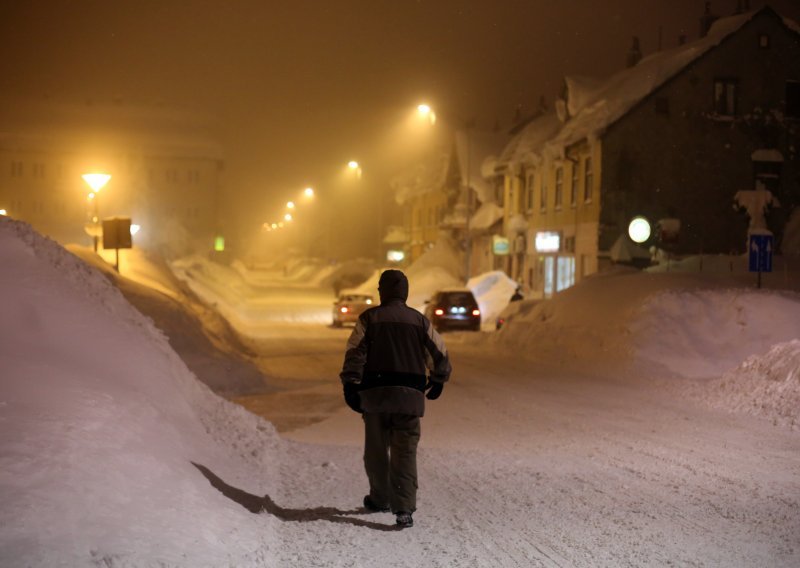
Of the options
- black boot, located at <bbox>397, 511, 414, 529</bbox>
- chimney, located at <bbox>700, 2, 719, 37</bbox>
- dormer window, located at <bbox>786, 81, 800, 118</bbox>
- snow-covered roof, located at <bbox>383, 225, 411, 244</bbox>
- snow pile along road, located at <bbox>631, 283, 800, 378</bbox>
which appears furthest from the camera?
snow-covered roof, located at <bbox>383, 225, 411, 244</bbox>

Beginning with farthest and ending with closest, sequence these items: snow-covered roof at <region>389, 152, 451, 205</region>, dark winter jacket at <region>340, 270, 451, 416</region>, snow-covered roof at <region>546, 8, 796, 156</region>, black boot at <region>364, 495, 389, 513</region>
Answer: snow-covered roof at <region>389, 152, 451, 205</region> → snow-covered roof at <region>546, 8, 796, 156</region> → black boot at <region>364, 495, 389, 513</region> → dark winter jacket at <region>340, 270, 451, 416</region>

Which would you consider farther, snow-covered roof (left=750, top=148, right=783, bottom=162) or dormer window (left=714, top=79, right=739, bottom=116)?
snow-covered roof (left=750, top=148, right=783, bottom=162)

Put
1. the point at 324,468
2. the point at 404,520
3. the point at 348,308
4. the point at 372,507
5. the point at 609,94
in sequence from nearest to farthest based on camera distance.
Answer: the point at 404,520, the point at 372,507, the point at 324,468, the point at 348,308, the point at 609,94

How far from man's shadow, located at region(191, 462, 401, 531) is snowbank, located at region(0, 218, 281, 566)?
25 cm

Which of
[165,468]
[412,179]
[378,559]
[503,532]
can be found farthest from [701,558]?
[412,179]

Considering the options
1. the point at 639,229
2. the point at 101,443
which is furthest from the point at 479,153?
the point at 101,443

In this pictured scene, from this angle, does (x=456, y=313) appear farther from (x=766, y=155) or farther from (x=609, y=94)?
(x=766, y=155)

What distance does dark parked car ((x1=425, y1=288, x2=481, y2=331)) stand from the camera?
113ft

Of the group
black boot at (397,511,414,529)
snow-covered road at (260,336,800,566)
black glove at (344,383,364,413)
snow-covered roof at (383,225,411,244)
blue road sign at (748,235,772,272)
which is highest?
snow-covered roof at (383,225,411,244)

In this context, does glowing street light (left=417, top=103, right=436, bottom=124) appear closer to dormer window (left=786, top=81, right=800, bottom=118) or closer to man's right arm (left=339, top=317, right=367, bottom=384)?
dormer window (left=786, top=81, right=800, bottom=118)

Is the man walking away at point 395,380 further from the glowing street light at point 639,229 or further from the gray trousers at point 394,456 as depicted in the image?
the glowing street light at point 639,229

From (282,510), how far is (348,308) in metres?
30.4

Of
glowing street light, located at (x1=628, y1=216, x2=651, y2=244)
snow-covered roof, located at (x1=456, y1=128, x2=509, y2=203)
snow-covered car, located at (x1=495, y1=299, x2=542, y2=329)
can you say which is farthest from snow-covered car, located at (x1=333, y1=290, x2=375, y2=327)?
snow-covered roof, located at (x1=456, y1=128, x2=509, y2=203)

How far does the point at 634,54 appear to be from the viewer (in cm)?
4916
